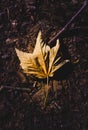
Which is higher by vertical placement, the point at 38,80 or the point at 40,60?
the point at 40,60

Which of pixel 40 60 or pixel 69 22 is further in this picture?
pixel 69 22

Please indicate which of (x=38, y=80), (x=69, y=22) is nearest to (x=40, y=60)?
(x=38, y=80)

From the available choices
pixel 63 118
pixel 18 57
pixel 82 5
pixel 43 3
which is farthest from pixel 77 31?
pixel 63 118

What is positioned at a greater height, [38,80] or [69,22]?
[69,22]

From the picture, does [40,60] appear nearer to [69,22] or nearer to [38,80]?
[38,80]
